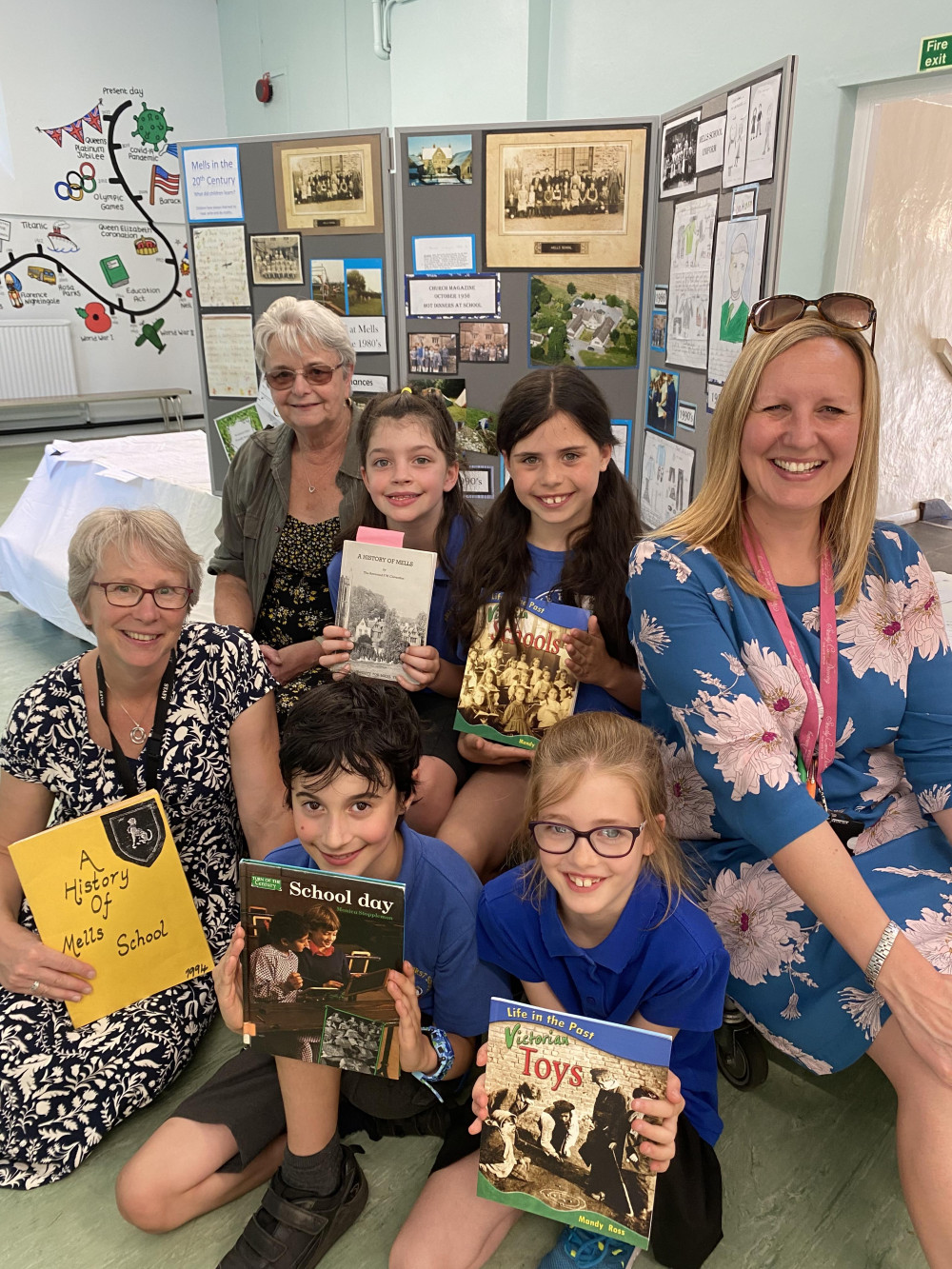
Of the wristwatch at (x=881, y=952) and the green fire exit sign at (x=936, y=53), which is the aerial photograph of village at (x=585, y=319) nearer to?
the green fire exit sign at (x=936, y=53)

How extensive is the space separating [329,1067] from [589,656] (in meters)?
0.95

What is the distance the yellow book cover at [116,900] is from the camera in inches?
64.8

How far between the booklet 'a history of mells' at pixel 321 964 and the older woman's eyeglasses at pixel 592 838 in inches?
9.4

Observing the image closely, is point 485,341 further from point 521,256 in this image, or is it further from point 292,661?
point 292,661

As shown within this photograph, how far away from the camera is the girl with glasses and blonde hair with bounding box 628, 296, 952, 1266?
1.47 metres

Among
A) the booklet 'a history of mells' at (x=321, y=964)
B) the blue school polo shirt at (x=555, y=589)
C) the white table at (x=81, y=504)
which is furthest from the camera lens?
the white table at (x=81, y=504)

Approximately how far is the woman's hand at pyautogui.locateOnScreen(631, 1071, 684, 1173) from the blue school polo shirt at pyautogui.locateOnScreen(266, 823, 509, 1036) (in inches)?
14.4

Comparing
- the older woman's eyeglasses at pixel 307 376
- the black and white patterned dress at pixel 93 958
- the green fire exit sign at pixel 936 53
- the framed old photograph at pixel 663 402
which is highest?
the green fire exit sign at pixel 936 53

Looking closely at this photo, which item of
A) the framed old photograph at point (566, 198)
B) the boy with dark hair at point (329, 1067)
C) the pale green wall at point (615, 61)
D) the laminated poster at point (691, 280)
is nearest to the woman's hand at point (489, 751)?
the boy with dark hair at point (329, 1067)

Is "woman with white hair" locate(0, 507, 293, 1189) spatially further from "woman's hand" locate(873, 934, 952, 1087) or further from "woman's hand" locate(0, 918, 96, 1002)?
"woman's hand" locate(873, 934, 952, 1087)

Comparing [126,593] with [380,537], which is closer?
[126,593]

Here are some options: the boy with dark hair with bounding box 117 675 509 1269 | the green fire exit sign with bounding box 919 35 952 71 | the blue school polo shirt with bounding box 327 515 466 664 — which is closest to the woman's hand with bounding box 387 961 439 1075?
the boy with dark hair with bounding box 117 675 509 1269

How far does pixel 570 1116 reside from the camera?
126cm

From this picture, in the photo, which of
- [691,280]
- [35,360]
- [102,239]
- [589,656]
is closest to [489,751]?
Answer: [589,656]
